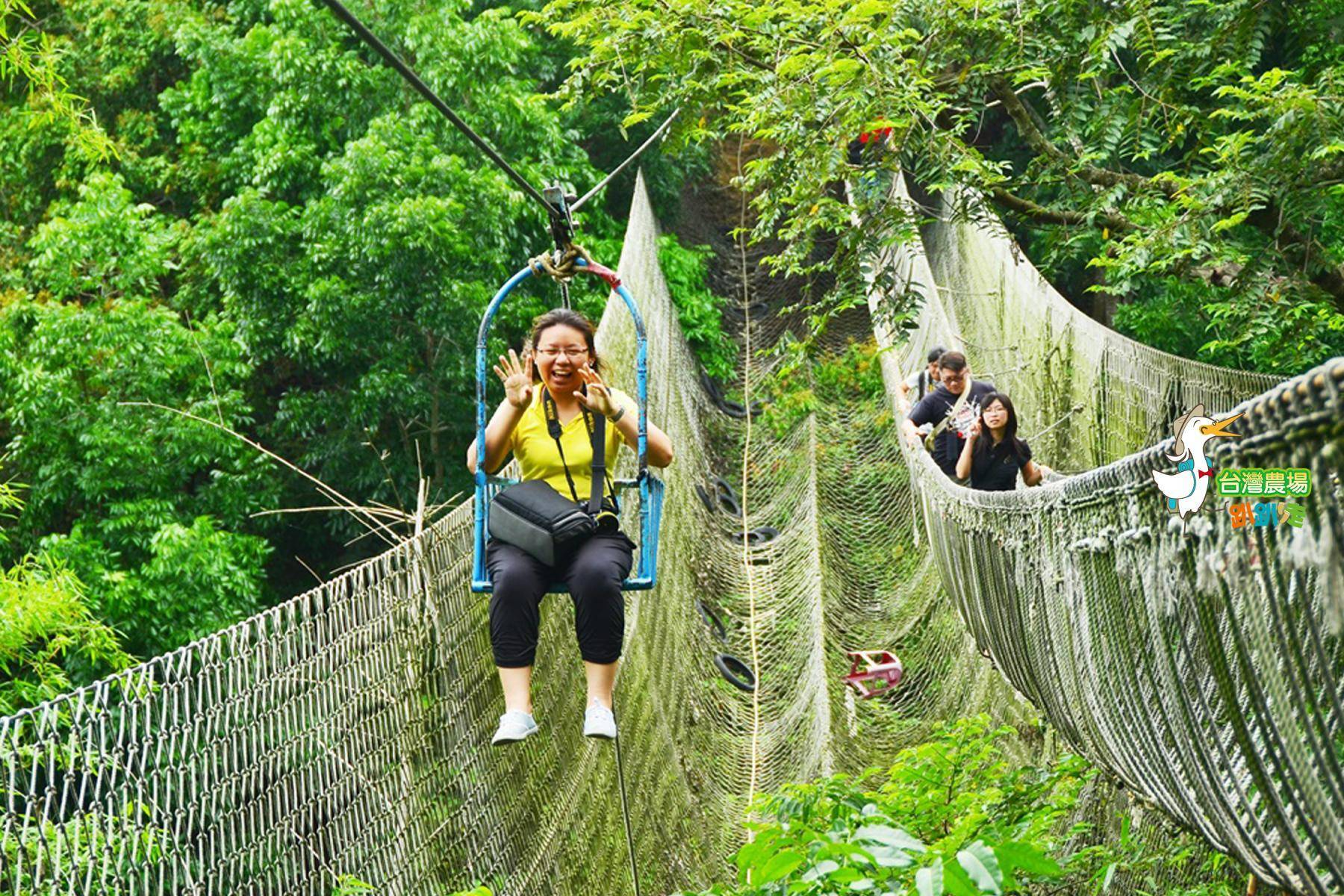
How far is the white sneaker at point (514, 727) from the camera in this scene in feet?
9.05

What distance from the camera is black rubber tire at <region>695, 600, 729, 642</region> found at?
22.8 ft

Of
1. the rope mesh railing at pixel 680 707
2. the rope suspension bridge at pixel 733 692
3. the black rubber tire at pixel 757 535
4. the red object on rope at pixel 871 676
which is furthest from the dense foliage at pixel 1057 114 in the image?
the black rubber tire at pixel 757 535

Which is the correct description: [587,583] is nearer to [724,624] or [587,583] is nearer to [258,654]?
[258,654]

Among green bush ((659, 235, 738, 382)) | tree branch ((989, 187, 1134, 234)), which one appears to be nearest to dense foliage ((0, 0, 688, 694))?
green bush ((659, 235, 738, 382))

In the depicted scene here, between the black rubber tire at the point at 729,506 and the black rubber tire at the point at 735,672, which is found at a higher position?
the black rubber tire at the point at 729,506

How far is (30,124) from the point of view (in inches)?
371

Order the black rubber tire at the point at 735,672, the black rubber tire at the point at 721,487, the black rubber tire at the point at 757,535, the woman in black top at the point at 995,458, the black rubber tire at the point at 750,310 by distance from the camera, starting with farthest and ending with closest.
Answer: the black rubber tire at the point at 750,310 → the black rubber tire at the point at 721,487 → the black rubber tire at the point at 757,535 → the black rubber tire at the point at 735,672 → the woman in black top at the point at 995,458

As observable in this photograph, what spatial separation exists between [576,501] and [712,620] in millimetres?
4216

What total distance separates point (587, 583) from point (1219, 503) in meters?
1.46

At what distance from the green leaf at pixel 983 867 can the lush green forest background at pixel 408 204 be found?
238 centimetres

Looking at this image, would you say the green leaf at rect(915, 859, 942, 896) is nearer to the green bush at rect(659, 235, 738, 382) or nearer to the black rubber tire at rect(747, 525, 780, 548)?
the black rubber tire at rect(747, 525, 780, 548)

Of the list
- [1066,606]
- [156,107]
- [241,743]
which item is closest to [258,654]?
[241,743]

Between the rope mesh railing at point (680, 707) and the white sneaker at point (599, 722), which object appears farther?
the white sneaker at point (599, 722)

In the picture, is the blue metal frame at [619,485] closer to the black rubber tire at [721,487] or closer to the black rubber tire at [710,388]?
the black rubber tire at [721,487]
